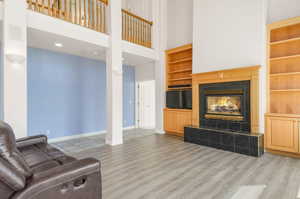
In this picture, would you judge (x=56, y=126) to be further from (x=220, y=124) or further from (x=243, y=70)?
(x=243, y=70)

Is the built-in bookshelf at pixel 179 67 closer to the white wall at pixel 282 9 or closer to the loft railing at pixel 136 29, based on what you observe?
the loft railing at pixel 136 29

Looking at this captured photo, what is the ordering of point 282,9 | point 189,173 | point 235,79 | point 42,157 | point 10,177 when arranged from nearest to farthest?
point 10,177 < point 42,157 < point 189,173 < point 282,9 < point 235,79

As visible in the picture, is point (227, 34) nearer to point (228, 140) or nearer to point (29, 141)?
point (228, 140)

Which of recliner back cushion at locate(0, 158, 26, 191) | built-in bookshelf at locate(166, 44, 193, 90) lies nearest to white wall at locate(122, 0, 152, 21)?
built-in bookshelf at locate(166, 44, 193, 90)

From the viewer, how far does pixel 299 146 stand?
10.8 feet

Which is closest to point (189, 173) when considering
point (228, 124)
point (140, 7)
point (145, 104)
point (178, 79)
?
point (228, 124)

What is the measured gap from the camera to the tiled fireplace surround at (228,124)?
3652 millimetres

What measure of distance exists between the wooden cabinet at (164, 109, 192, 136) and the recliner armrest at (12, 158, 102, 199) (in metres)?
3.98

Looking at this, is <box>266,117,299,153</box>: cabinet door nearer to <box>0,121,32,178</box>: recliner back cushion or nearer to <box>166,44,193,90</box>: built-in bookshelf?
<box>166,44,193,90</box>: built-in bookshelf

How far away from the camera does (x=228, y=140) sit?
3.92 metres

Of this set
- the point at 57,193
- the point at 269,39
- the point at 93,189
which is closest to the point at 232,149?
the point at 269,39

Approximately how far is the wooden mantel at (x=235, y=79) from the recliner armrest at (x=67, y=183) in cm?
371

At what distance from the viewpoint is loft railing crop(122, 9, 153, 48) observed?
525 cm

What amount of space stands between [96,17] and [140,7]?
109 inches
